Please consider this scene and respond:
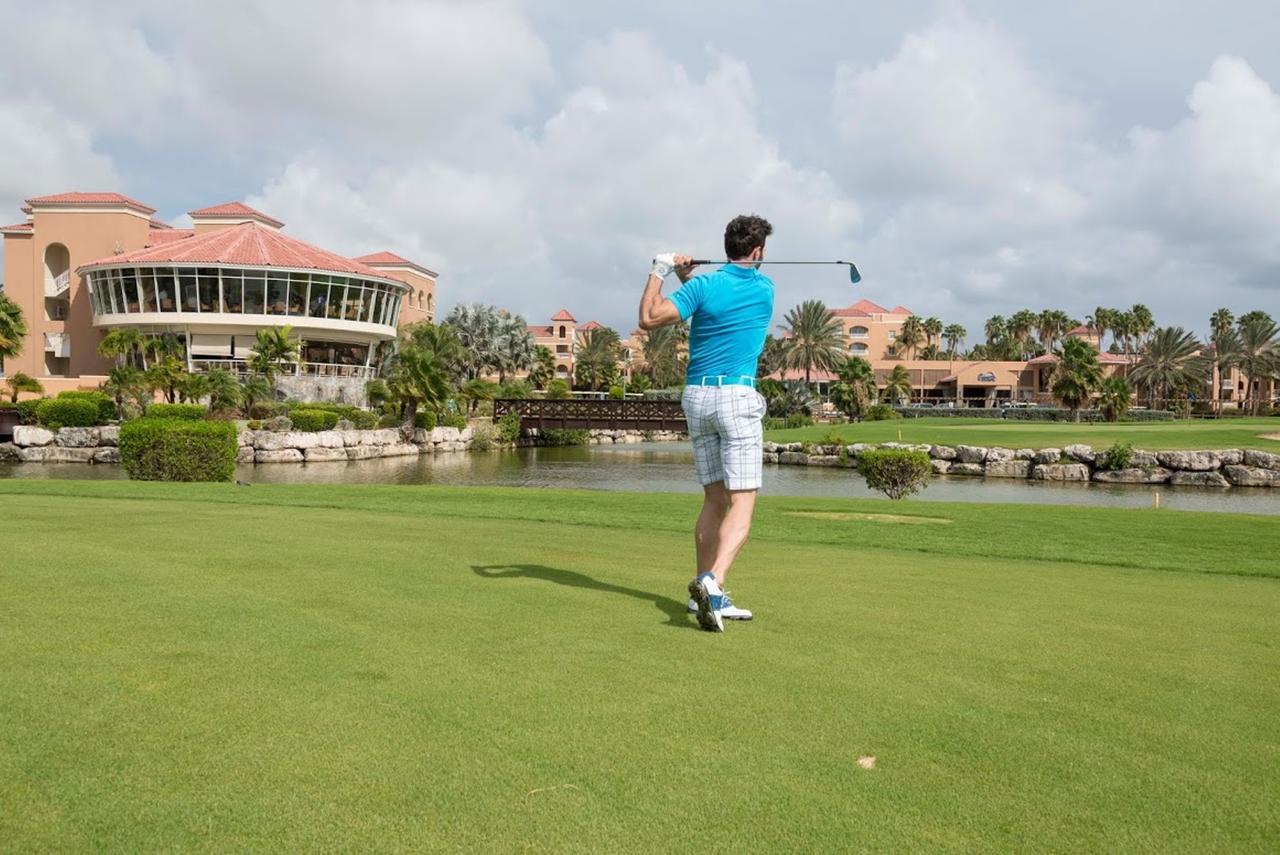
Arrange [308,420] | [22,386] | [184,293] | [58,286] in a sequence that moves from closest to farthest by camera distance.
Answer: [308,420] < [22,386] < [184,293] < [58,286]

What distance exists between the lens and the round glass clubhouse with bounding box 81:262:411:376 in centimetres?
6350

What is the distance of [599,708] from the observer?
11.6ft

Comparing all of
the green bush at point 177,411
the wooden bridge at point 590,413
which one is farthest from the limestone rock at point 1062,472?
the green bush at point 177,411

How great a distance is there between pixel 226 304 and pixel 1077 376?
6454 centimetres

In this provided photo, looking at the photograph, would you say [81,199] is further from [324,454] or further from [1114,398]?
[1114,398]

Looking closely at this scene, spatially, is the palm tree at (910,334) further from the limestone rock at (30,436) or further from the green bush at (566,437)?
the limestone rock at (30,436)

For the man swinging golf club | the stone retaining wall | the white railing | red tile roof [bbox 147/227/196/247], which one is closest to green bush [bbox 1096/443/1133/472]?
the stone retaining wall

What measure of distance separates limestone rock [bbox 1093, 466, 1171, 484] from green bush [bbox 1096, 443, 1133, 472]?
26 centimetres

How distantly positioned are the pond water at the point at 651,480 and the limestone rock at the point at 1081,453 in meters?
3.39

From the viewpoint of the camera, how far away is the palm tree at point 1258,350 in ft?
338

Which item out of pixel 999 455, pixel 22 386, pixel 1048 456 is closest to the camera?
pixel 1048 456

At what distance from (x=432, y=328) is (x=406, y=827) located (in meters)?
70.8

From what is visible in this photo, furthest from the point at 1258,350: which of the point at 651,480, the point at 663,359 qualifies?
the point at 651,480

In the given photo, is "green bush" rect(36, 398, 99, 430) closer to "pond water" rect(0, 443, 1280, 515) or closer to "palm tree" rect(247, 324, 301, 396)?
"pond water" rect(0, 443, 1280, 515)
